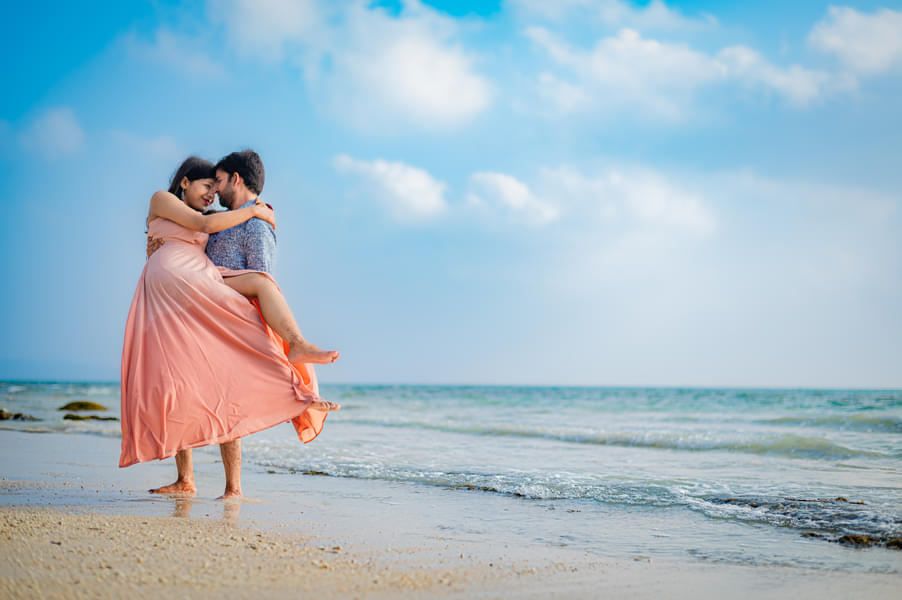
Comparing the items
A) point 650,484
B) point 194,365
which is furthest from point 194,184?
point 650,484

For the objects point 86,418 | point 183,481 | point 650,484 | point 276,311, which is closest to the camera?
point 276,311

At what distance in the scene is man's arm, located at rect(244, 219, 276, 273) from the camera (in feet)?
13.1

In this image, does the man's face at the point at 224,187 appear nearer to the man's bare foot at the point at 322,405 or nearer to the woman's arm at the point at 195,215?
the woman's arm at the point at 195,215

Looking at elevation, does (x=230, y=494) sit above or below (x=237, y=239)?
below

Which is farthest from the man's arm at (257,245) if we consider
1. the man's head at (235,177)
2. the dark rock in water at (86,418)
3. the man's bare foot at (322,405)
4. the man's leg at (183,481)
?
the dark rock in water at (86,418)

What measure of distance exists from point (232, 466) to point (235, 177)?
179cm

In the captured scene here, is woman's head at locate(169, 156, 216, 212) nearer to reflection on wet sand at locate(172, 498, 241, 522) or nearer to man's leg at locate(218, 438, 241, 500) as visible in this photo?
man's leg at locate(218, 438, 241, 500)

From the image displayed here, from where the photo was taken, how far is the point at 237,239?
402 cm

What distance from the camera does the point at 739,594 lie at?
2396 mm

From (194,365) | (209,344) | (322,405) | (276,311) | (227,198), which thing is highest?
(227,198)

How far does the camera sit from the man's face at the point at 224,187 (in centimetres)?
412

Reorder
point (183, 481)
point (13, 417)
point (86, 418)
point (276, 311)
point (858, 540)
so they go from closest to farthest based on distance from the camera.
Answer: point (858, 540) → point (276, 311) → point (183, 481) → point (13, 417) → point (86, 418)

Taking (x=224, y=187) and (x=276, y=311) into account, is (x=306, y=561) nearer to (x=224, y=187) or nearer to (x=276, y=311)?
(x=276, y=311)

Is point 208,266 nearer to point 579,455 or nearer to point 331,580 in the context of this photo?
point 331,580
